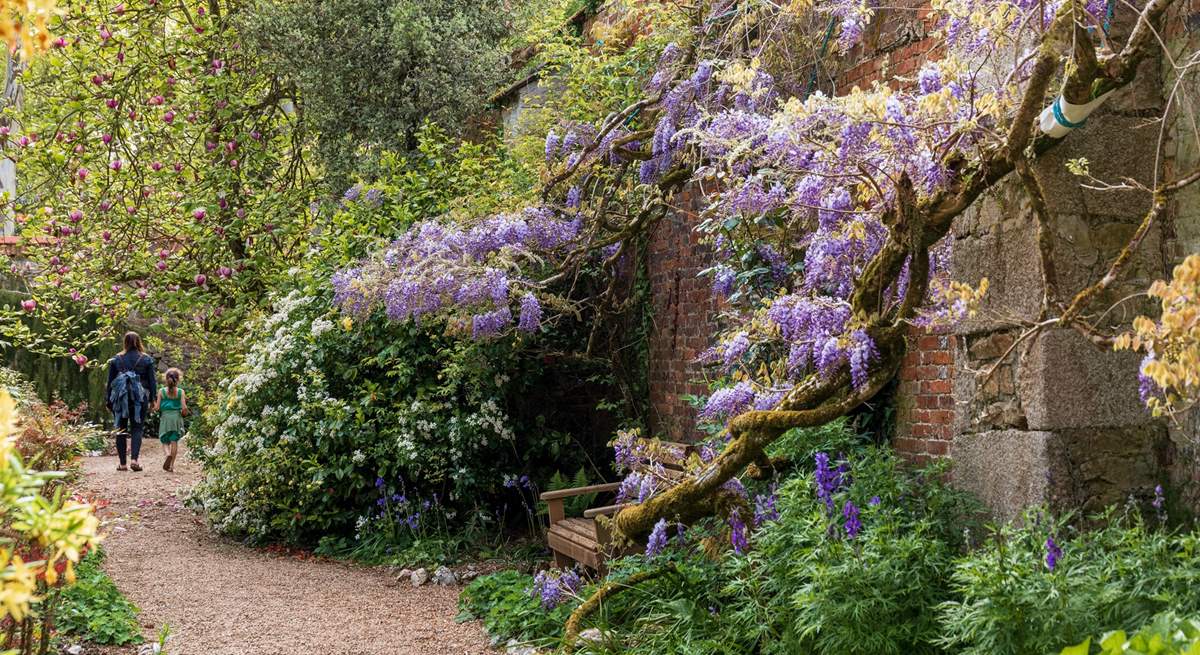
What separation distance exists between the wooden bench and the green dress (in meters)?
6.93

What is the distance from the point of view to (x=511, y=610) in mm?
5703

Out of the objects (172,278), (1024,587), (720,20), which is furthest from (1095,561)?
(172,278)

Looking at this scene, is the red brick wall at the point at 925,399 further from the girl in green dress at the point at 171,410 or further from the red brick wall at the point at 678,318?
the girl in green dress at the point at 171,410

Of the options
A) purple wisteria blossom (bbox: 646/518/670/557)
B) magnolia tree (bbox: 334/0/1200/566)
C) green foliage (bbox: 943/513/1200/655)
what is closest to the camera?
green foliage (bbox: 943/513/1200/655)

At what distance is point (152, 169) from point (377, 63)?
2644mm

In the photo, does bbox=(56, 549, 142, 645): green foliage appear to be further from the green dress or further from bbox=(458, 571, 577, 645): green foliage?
the green dress

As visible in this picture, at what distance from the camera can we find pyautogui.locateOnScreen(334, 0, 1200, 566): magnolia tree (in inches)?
153

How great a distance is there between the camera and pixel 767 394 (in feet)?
16.5

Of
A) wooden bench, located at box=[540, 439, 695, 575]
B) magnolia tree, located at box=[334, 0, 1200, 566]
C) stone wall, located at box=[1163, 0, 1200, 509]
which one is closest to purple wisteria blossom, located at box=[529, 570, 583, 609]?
wooden bench, located at box=[540, 439, 695, 575]

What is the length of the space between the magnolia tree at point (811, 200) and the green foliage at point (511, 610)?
24.6 inches

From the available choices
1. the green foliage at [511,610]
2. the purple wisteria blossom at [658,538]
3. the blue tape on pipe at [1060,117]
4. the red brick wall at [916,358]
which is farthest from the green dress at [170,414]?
the blue tape on pipe at [1060,117]

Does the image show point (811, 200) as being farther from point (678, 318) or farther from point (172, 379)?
point (172, 379)

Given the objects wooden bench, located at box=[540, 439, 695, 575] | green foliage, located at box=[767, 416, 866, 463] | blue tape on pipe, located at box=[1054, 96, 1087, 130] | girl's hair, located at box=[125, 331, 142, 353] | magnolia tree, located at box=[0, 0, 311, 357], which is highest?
magnolia tree, located at box=[0, 0, 311, 357]

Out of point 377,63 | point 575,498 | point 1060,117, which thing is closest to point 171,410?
point 377,63
